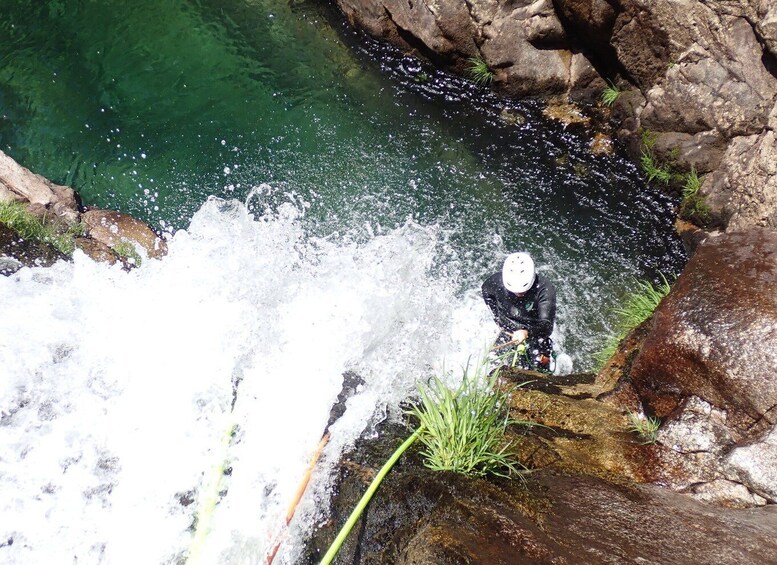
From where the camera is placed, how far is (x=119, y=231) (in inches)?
277

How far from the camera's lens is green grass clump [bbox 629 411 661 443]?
4082 millimetres

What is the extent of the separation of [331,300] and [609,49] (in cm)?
599

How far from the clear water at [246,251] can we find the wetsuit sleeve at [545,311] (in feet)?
2.40

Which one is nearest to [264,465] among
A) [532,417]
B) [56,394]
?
[56,394]

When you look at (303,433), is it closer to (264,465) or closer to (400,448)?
(264,465)

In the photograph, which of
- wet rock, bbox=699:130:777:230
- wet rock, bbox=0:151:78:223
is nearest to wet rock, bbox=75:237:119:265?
wet rock, bbox=0:151:78:223

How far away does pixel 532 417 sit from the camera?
13.7 ft

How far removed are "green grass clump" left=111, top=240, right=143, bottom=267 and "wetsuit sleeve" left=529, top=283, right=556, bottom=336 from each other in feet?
14.8

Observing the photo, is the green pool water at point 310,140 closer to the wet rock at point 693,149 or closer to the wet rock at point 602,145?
the wet rock at point 602,145

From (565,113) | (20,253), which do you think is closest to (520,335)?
(565,113)

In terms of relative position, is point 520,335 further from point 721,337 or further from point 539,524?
point 539,524

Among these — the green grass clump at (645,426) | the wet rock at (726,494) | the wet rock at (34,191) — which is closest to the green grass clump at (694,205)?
the green grass clump at (645,426)

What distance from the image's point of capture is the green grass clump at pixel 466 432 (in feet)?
11.3

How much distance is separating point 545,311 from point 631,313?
1.09 meters
